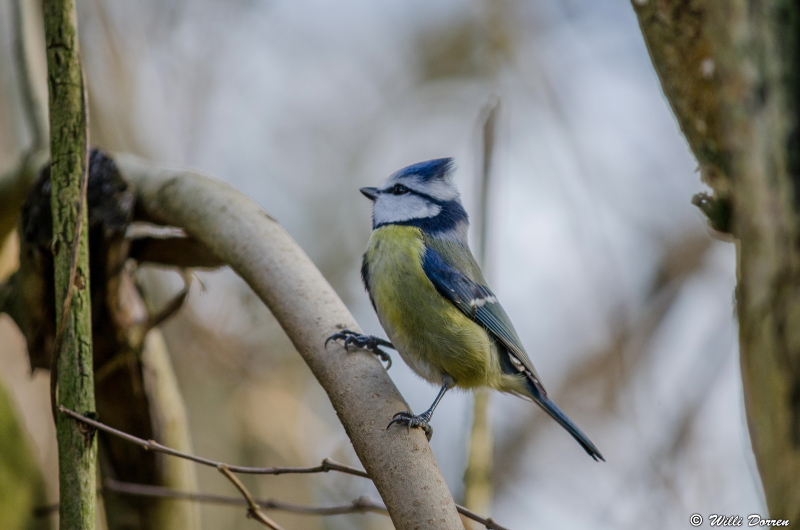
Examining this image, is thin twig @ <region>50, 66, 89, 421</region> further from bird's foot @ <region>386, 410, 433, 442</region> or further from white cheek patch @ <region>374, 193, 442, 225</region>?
white cheek patch @ <region>374, 193, 442, 225</region>

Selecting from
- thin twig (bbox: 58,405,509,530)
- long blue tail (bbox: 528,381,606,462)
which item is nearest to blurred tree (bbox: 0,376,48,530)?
thin twig (bbox: 58,405,509,530)

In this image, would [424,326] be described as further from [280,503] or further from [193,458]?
[193,458]

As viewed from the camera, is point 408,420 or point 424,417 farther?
point 424,417

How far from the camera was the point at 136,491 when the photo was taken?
1.44 m

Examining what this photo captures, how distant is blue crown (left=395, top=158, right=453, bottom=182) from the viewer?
205cm

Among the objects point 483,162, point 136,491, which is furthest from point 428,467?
point 483,162

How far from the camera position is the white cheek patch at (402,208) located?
2022mm

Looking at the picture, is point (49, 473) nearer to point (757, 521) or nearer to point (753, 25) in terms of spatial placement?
point (757, 521)

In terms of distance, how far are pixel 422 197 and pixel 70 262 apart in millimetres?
1221

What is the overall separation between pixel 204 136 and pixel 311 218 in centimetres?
147

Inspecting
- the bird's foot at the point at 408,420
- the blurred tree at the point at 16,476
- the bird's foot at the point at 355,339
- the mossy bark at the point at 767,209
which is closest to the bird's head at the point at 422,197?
the bird's foot at the point at 355,339

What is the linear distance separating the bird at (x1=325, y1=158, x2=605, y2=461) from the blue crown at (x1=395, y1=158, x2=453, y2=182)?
20 cm

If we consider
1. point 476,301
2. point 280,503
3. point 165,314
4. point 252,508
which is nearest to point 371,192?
point 476,301

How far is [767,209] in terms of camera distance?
0.56m
